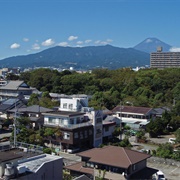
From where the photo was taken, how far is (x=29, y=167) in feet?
31.6

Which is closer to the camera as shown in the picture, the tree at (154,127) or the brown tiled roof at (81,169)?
the brown tiled roof at (81,169)

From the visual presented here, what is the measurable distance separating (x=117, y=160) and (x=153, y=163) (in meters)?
6.35

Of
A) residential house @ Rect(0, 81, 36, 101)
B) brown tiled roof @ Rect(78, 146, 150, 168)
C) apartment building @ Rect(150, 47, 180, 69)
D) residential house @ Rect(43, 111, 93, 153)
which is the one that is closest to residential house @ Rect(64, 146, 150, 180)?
brown tiled roof @ Rect(78, 146, 150, 168)

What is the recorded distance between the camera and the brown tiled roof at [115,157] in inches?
556

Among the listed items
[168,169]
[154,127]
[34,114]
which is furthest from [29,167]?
[154,127]

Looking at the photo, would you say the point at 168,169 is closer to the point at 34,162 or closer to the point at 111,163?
the point at 111,163

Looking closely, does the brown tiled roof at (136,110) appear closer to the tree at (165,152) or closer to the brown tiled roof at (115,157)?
the tree at (165,152)

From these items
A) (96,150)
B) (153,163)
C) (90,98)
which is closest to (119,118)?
(90,98)

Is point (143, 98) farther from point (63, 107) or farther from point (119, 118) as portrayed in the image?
point (63, 107)

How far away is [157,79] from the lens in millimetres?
48250

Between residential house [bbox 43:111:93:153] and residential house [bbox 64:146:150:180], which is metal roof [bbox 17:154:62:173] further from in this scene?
residential house [bbox 43:111:93:153]

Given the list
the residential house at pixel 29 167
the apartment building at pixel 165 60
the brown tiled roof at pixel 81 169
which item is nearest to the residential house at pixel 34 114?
the brown tiled roof at pixel 81 169

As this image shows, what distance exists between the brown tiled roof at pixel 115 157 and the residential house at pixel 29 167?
12.9 feet

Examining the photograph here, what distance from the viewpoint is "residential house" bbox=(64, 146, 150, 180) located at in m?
13.9
